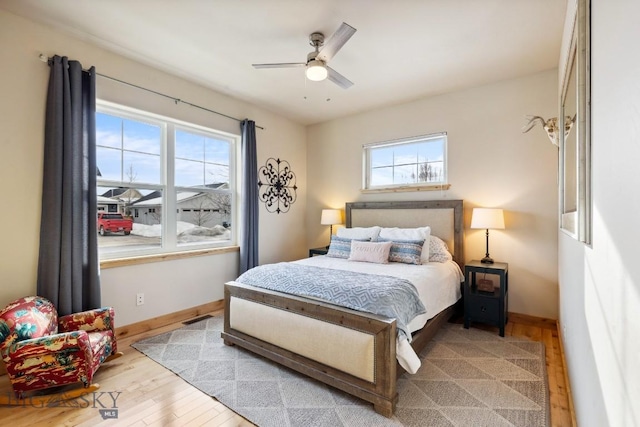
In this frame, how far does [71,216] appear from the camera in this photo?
2539 mm

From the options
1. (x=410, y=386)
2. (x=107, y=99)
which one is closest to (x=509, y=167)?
(x=410, y=386)

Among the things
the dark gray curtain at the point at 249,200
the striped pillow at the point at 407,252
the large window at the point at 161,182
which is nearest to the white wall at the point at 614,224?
the striped pillow at the point at 407,252

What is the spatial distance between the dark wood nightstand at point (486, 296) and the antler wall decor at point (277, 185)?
270 cm

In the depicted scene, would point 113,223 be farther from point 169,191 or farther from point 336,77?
point 336,77

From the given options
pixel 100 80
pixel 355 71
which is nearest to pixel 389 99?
pixel 355 71

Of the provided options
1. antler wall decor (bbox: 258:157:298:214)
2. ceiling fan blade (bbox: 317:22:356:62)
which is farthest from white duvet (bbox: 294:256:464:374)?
ceiling fan blade (bbox: 317:22:356:62)

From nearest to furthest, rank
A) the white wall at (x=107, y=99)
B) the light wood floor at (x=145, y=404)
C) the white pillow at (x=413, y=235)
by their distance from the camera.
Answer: the light wood floor at (x=145, y=404), the white wall at (x=107, y=99), the white pillow at (x=413, y=235)

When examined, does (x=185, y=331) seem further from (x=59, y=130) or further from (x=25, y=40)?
(x=25, y=40)

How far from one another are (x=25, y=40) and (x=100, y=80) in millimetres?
522

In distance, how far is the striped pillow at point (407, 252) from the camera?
10.5 feet

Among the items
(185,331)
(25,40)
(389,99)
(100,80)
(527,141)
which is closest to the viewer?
(25,40)

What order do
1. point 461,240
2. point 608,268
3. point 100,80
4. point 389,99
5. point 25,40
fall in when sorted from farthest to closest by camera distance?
1. point 389,99
2. point 461,240
3. point 100,80
4. point 25,40
5. point 608,268

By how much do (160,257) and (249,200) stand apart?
125 cm

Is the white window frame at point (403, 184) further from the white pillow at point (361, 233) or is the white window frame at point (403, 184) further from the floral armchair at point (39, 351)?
the floral armchair at point (39, 351)
